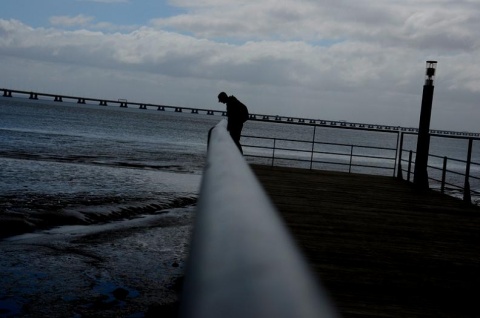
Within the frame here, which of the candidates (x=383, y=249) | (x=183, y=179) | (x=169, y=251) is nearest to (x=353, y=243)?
(x=383, y=249)

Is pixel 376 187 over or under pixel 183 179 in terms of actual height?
over

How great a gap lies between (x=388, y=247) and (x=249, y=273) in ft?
14.9

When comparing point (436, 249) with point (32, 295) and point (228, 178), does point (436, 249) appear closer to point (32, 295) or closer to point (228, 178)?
point (228, 178)

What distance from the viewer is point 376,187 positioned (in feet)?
Answer: 33.0

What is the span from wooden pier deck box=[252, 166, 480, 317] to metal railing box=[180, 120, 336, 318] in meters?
2.39

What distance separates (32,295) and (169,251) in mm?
3232

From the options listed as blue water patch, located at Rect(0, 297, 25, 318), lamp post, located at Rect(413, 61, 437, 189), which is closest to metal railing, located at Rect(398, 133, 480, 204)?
lamp post, located at Rect(413, 61, 437, 189)

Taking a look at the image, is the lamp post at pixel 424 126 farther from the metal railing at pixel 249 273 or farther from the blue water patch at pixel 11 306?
the metal railing at pixel 249 273

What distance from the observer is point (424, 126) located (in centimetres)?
962

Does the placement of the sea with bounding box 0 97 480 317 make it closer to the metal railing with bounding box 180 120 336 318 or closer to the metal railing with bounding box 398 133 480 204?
the metal railing with bounding box 398 133 480 204

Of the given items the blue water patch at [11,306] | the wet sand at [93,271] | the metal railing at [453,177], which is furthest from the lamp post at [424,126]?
the blue water patch at [11,306]

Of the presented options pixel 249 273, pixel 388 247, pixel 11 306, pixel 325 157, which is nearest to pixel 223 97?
pixel 11 306

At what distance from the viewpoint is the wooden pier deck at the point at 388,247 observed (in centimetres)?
327

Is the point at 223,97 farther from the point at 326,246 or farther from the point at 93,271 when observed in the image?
the point at 326,246
